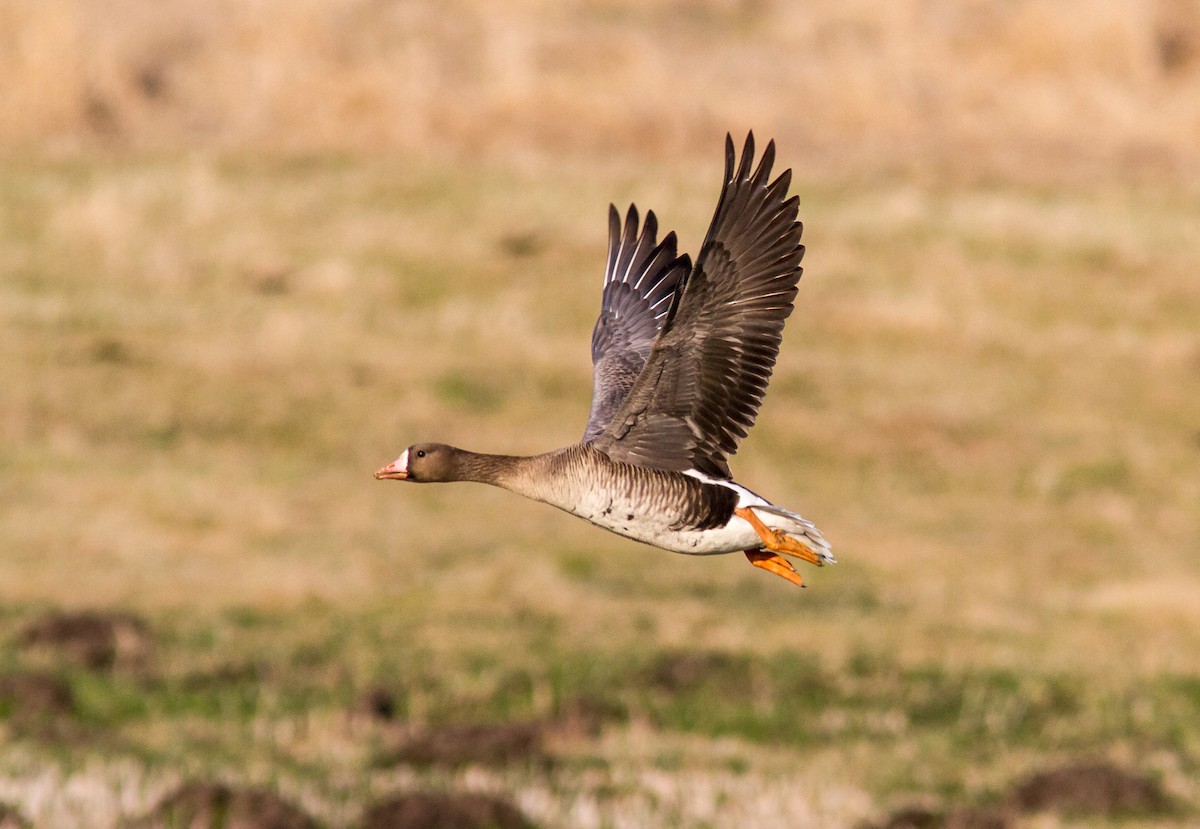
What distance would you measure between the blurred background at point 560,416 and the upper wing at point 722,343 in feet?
36.1

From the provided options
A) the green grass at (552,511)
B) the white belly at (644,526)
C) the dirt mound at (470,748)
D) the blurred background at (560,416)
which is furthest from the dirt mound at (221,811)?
the white belly at (644,526)

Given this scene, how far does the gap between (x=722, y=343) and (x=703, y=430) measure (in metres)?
0.38

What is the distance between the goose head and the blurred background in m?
11.1

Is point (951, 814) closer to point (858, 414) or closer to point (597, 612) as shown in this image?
point (597, 612)

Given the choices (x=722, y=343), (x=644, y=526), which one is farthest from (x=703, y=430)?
(x=644, y=526)

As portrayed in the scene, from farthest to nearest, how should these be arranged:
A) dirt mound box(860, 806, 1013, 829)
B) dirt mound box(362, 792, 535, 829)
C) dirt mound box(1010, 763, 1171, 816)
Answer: dirt mound box(1010, 763, 1171, 816), dirt mound box(860, 806, 1013, 829), dirt mound box(362, 792, 535, 829)

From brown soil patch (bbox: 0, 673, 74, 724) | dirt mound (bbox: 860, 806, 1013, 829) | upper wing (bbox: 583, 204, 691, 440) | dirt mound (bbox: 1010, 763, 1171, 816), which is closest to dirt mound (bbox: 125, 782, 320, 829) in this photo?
dirt mound (bbox: 860, 806, 1013, 829)

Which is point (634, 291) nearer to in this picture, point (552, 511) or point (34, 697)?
point (34, 697)

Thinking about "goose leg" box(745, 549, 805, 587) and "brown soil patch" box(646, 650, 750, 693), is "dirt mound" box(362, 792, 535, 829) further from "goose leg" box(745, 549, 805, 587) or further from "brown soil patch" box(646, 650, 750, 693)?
"goose leg" box(745, 549, 805, 587)

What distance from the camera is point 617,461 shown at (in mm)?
6895

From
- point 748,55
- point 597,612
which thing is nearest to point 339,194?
point 748,55

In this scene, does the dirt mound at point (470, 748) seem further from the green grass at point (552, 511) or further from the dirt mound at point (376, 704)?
the dirt mound at point (376, 704)

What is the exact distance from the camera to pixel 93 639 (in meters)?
26.4

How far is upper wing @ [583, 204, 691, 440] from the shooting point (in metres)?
8.92
